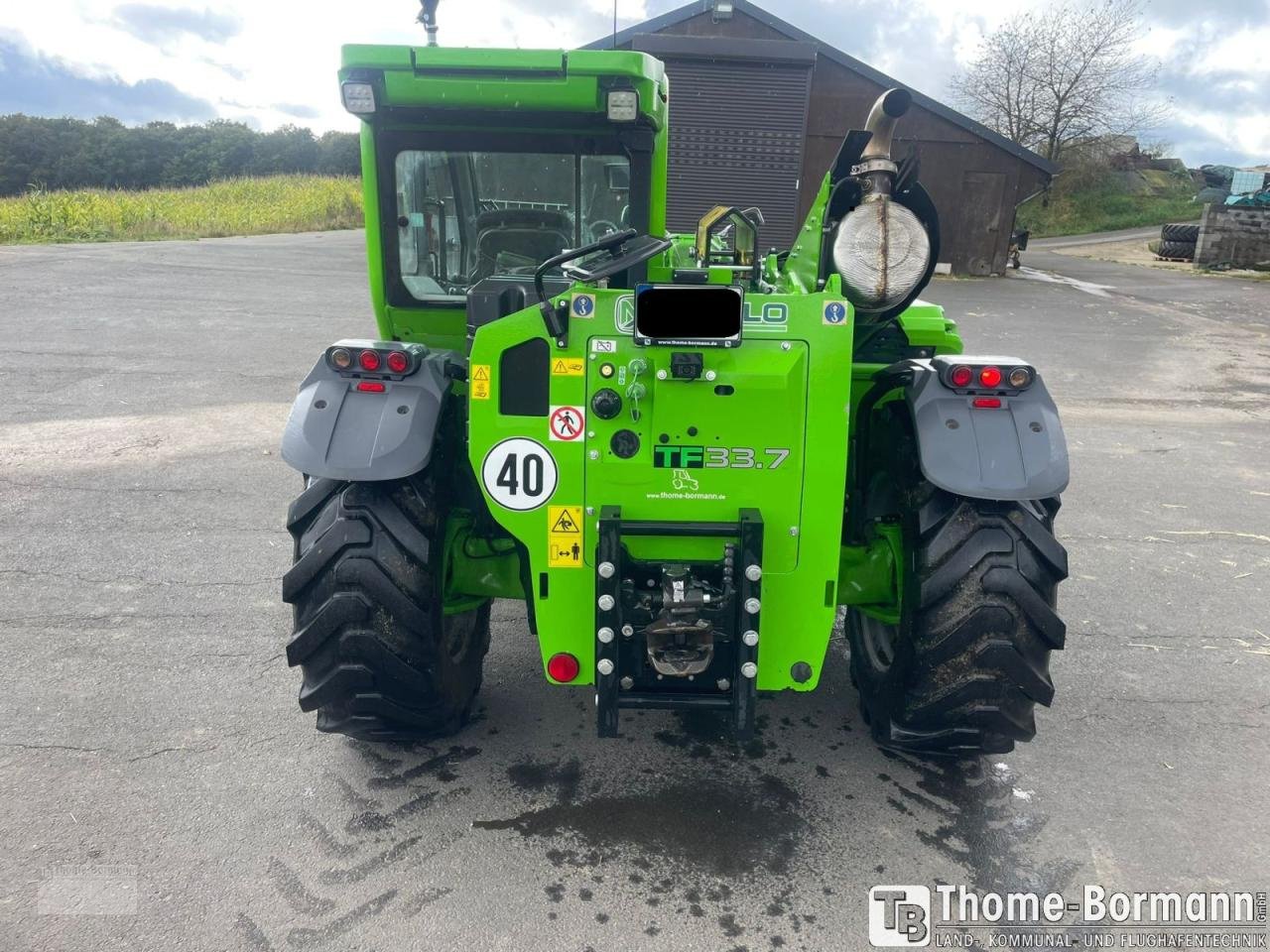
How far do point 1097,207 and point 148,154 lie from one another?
4680cm

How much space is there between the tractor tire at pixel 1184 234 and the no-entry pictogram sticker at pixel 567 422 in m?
29.4

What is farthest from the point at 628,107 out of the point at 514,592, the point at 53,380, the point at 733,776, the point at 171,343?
the point at 171,343

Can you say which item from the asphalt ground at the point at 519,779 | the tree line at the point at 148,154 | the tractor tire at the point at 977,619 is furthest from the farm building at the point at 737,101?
the tree line at the point at 148,154

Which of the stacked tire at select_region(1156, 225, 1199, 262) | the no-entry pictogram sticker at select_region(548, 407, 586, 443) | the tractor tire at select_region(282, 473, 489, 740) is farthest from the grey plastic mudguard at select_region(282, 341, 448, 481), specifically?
the stacked tire at select_region(1156, 225, 1199, 262)

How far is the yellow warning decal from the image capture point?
A: 2729mm

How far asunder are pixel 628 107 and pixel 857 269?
0.99 meters

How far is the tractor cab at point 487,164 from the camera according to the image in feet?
10.2

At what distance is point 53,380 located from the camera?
856 cm

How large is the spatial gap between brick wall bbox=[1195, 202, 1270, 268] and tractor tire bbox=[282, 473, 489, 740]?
25.1m

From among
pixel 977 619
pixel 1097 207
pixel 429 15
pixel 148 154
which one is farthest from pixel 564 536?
pixel 148 154

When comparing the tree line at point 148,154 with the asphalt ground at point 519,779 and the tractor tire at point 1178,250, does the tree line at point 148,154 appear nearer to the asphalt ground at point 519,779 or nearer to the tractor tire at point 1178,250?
the tractor tire at point 1178,250

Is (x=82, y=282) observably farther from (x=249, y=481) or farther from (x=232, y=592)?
(x=232, y=592)

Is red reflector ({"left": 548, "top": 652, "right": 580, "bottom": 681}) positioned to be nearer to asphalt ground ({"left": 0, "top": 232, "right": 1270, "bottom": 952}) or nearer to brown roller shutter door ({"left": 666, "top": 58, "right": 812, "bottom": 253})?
asphalt ground ({"left": 0, "top": 232, "right": 1270, "bottom": 952})

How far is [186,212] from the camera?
2412cm
